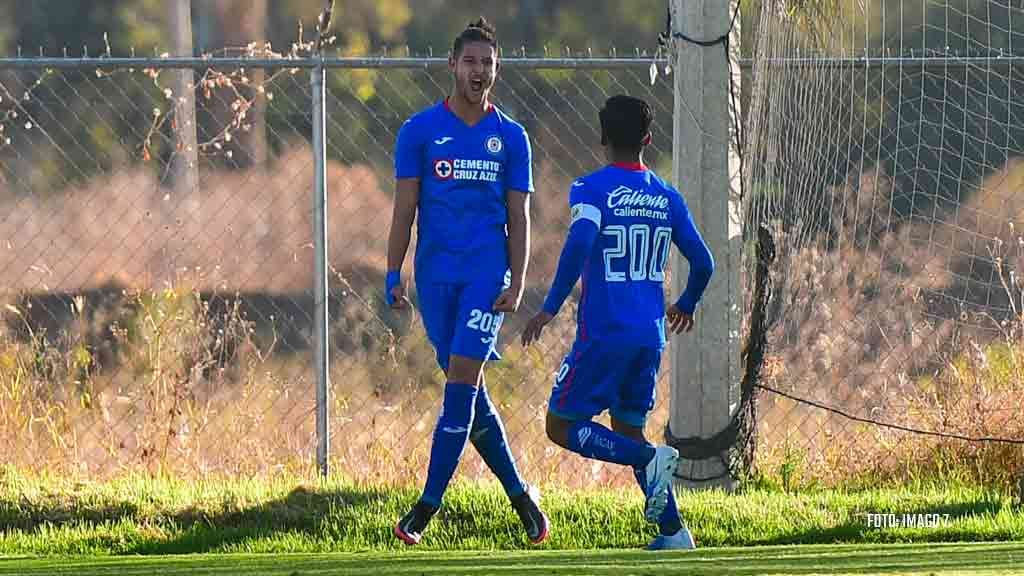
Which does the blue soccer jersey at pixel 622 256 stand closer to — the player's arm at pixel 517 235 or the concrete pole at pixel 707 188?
the player's arm at pixel 517 235

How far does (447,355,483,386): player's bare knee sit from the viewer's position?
763cm

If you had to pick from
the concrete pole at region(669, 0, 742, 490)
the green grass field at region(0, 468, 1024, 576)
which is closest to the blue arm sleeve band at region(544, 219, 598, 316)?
the green grass field at region(0, 468, 1024, 576)

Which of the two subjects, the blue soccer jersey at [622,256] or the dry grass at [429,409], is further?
the dry grass at [429,409]

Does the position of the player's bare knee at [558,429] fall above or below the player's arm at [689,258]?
below

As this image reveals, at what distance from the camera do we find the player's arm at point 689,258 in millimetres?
7641

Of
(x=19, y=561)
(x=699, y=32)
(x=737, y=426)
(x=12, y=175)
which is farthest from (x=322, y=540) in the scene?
(x=12, y=175)

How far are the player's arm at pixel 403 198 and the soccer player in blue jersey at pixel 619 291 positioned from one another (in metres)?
0.56

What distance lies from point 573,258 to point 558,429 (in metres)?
0.67

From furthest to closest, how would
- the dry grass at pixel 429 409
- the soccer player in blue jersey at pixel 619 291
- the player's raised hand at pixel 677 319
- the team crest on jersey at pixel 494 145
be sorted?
the dry grass at pixel 429 409, the player's raised hand at pixel 677 319, the team crest on jersey at pixel 494 145, the soccer player in blue jersey at pixel 619 291

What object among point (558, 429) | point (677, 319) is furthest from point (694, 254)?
point (558, 429)

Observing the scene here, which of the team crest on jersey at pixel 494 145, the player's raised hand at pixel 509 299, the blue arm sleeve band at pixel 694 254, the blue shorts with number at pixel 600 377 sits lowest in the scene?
the blue shorts with number at pixel 600 377

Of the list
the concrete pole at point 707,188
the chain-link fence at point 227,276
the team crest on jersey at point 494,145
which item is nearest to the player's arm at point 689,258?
the team crest on jersey at point 494,145

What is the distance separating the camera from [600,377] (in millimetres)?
7559

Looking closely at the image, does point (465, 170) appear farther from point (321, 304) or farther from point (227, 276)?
point (227, 276)
